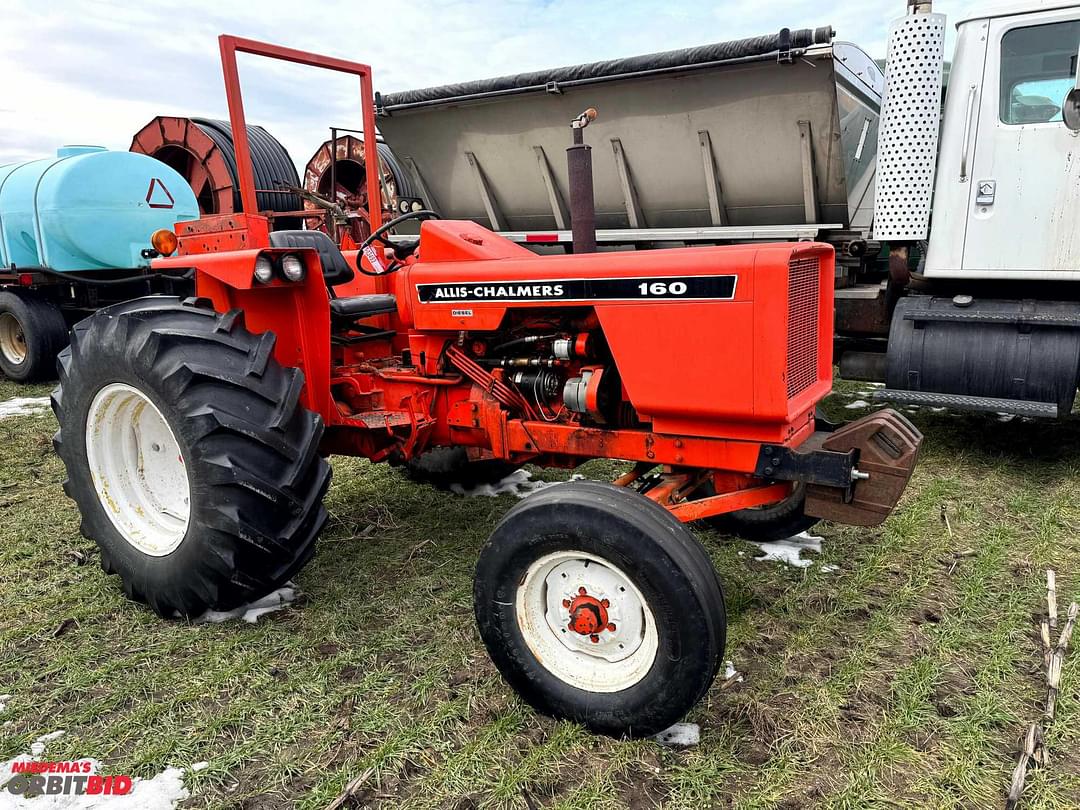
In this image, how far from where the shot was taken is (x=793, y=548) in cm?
334

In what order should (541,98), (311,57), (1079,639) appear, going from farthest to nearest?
(541,98) → (311,57) → (1079,639)

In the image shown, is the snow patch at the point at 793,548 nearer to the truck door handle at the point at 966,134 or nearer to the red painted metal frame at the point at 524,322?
the red painted metal frame at the point at 524,322

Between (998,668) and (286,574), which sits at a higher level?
(286,574)

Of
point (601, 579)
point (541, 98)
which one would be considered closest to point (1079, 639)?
point (601, 579)

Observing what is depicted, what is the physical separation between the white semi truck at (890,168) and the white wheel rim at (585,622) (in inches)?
119

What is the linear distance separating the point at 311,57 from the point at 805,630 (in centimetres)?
303

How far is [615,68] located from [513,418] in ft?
10.3

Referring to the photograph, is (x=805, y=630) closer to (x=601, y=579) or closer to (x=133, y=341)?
(x=601, y=579)

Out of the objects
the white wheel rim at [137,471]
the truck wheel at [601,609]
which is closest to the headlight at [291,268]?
the white wheel rim at [137,471]

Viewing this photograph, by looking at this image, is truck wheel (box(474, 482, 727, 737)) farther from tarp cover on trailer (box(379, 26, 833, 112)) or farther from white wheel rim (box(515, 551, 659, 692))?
tarp cover on trailer (box(379, 26, 833, 112))

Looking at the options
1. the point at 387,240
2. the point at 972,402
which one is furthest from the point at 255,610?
the point at 972,402

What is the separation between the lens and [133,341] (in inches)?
104

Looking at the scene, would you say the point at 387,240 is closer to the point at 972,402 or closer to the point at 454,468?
the point at 454,468

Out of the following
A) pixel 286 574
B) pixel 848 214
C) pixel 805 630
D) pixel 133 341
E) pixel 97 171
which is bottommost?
pixel 805 630
